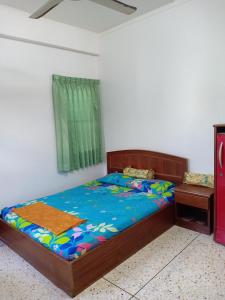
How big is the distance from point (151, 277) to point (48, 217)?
3.90ft

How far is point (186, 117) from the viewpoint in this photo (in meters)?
3.26

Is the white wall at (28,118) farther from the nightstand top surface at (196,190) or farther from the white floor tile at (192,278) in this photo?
the white floor tile at (192,278)

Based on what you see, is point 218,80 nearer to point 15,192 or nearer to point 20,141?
point 20,141

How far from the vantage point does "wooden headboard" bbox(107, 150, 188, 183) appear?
3.38 m

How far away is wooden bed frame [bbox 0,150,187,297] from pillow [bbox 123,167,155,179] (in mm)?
319

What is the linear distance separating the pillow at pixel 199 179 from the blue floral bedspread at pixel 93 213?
0.29 metres

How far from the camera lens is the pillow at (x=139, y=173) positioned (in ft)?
11.7

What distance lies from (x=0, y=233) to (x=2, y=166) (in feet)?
2.89

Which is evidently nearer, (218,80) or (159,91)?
(218,80)

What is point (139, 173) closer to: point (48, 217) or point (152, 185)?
point (152, 185)

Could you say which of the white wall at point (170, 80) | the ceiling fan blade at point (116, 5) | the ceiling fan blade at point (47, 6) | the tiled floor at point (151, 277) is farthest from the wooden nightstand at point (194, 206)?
the ceiling fan blade at point (47, 6)

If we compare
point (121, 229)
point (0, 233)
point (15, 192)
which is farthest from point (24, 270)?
point (15, 192)

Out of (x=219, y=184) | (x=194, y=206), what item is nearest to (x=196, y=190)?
(x=194, y=206)

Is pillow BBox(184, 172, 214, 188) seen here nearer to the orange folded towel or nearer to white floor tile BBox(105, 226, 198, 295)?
white floor tile BBox(105, 226, 198, 295)
